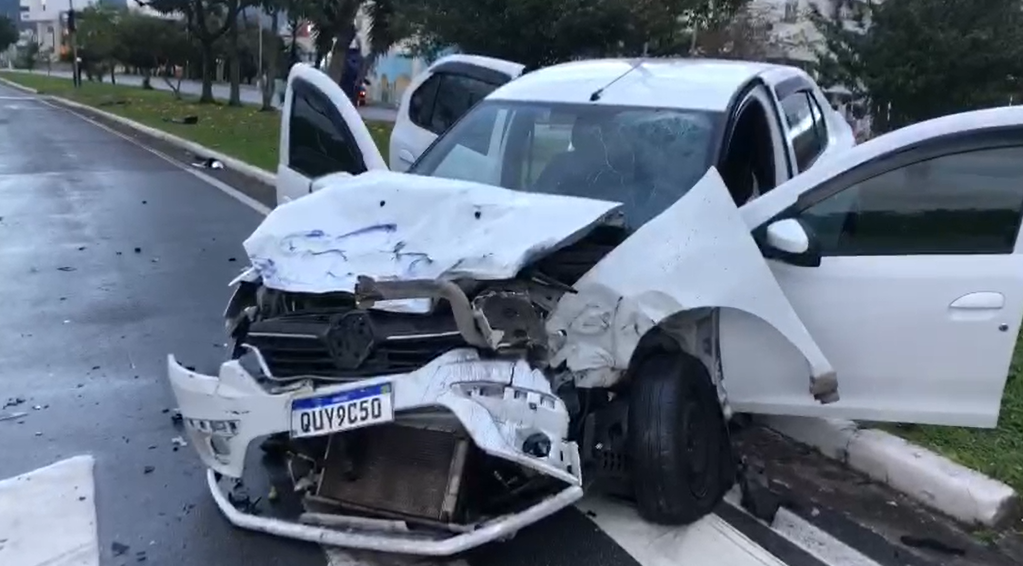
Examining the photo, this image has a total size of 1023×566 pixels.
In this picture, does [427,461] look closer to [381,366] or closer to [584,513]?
[381,366]

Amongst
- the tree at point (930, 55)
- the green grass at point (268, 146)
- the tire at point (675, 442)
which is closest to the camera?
the tire at point (675, 442)

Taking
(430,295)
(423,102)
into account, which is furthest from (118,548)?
(423,102)

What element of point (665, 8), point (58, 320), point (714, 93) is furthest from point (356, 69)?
point (714, 93)

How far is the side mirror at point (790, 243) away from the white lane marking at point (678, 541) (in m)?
1.09

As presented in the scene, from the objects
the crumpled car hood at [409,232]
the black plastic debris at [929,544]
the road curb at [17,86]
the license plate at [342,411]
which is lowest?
the road curb at [17,86]

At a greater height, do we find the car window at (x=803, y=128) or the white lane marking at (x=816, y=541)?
→ the car window at (x=803, y=128)

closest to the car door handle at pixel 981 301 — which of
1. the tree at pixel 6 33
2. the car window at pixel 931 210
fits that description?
the car window at pixel 931 210

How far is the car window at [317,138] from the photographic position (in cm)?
613

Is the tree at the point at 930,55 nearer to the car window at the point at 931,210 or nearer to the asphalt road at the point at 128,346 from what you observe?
the asphalt road at the point at 128,346

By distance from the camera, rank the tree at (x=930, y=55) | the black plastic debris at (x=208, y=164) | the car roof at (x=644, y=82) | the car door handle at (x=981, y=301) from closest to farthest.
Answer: the car door handle at (x=981, y=301) → the car roof at (x=644, y=82) → the tree at (x=930, y=55) → the black plastic debris at (x=208, y=164)

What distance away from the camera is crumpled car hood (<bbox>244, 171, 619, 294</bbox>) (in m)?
4.14

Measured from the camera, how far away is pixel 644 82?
18.8ft

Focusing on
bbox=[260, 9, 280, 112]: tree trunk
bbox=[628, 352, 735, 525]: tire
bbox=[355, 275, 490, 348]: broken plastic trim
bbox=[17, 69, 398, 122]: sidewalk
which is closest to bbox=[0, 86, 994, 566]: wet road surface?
bbox=[628, 352, 735, 525]: tire

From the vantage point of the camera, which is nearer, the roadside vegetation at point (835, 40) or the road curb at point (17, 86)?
the roadside vegetation at point (835, 40)
